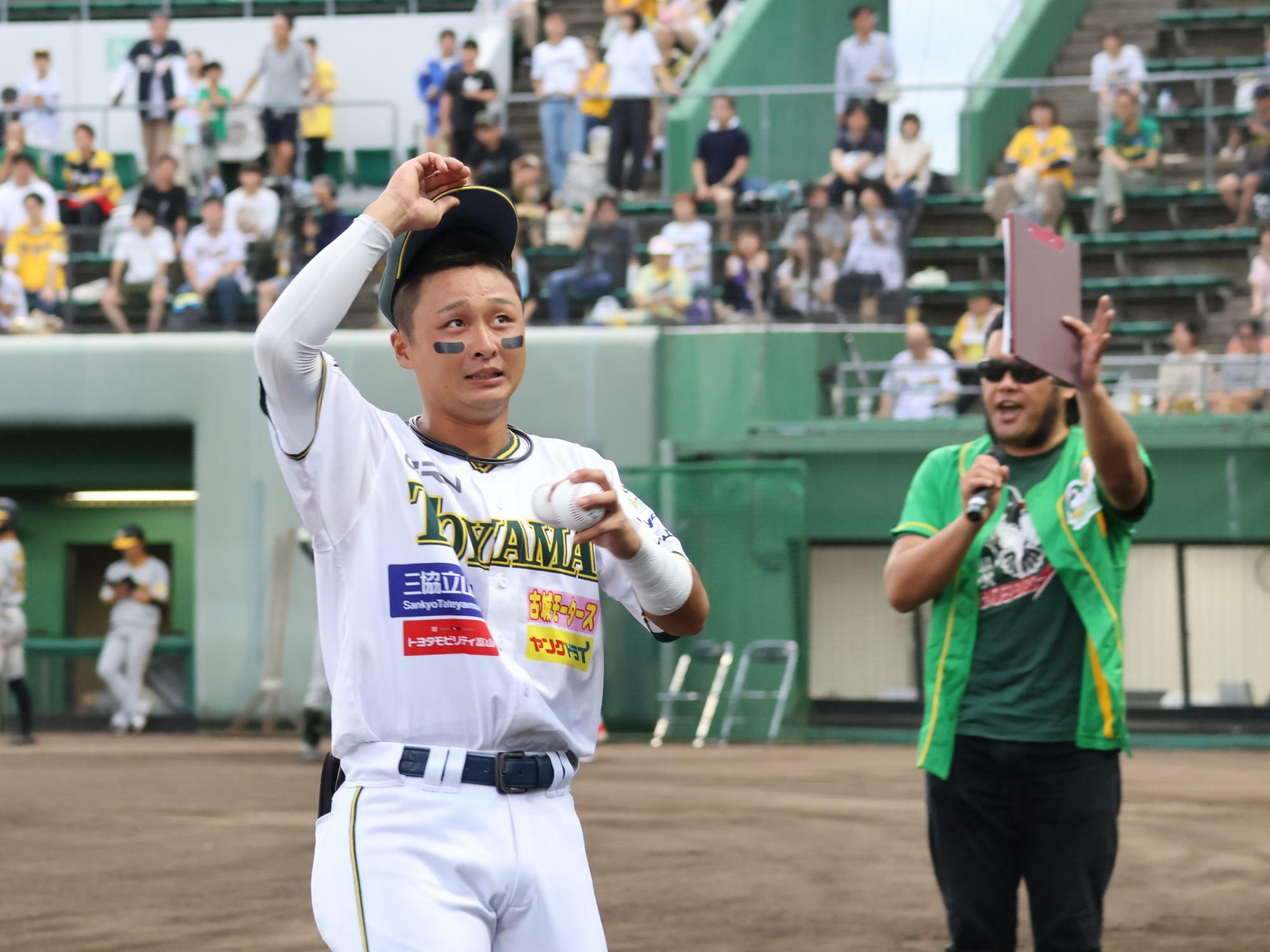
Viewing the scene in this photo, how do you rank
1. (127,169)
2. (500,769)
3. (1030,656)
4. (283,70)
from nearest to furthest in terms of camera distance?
(500,769), (1030,656), (283,70), (127,169)

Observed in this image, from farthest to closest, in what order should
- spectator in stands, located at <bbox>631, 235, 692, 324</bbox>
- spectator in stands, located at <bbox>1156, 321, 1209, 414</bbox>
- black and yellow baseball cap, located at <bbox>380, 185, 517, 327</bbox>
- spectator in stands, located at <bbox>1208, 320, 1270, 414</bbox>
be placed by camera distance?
1. spectator in stands, located at <bbox>631, 235, 692, 324</bbox>
2. spectator in stands, located at <bbox>1156, 321, 1209, 414</bbox>
3. spectator in stands, located at <bbox>1208, 320, 1270, 414</bbox>
4. black and yellow baseball cap, located at <bbox>380, 185, 517, 327</bbox>

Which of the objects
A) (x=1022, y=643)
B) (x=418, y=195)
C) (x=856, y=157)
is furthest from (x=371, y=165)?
(x=418, y=195)

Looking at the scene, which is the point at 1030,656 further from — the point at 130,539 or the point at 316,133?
the point at 316,133

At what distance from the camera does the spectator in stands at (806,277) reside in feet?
55.9

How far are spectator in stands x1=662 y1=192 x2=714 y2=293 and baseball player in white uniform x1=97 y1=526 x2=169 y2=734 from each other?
19.8ft

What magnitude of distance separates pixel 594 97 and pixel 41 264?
6.07 m

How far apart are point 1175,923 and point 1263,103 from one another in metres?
12.6

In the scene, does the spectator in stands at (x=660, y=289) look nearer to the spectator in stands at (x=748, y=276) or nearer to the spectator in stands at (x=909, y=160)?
the spectator in stands at (x=748, y=276)

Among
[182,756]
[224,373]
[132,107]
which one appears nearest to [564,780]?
[182,756]

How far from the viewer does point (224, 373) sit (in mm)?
18469

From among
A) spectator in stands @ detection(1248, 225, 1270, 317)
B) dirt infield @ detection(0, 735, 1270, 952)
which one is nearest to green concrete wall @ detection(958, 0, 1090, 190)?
spectator in stands @ detection(1248, 225, 1270, 317)

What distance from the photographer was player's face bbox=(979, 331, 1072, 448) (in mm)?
4930

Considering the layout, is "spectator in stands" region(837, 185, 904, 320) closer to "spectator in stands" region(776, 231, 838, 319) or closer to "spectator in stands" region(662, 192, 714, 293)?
"spectator in stands" region(776, 231, 838, 319)

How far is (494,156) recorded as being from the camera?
19.2 meters
